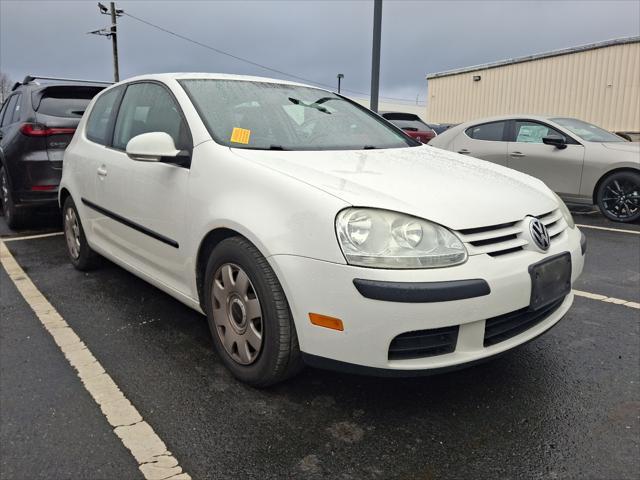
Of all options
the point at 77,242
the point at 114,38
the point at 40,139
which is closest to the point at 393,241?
the point at 77,242

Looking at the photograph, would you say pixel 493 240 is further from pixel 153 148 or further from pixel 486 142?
pixel 486 142

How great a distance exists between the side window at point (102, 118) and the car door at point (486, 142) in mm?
5655

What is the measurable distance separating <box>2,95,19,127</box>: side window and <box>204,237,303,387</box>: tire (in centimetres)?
481

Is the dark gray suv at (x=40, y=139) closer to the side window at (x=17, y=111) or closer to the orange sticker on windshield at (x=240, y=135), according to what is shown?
the side window at (x=17, y=111)

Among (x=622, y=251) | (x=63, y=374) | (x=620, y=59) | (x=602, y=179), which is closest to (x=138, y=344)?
(x=63, y=374)

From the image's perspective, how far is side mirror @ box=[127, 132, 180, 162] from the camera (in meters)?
2.70

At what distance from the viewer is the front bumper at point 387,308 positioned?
1953 mm

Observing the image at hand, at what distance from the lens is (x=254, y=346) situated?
2.36 m

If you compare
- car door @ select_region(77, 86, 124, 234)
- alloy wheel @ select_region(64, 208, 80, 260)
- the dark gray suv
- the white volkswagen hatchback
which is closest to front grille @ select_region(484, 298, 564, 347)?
the white volkswagen hatchback

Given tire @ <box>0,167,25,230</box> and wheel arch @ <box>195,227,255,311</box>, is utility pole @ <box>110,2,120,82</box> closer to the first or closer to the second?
tire @ <box>0,167,25,230</box>

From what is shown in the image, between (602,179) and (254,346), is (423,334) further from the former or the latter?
(602,179)

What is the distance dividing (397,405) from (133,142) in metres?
1.83

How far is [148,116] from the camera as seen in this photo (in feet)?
10.8

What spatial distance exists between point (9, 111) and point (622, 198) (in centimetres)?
773
